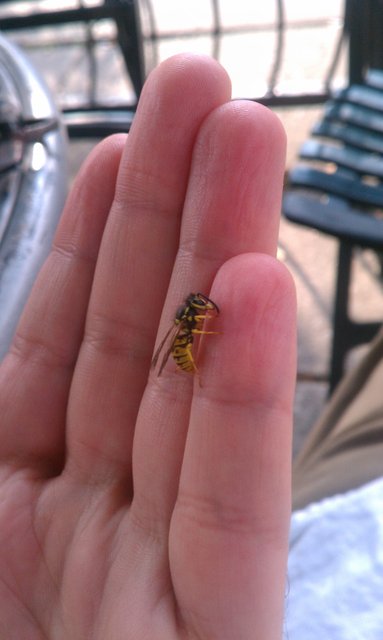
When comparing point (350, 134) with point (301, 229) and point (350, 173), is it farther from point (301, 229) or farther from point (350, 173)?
point (301, 229)

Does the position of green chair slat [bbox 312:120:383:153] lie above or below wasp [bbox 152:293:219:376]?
below

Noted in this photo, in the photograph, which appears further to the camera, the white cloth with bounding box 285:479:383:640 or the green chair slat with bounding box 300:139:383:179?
the green chair slat with bounding box 300:139:383:179

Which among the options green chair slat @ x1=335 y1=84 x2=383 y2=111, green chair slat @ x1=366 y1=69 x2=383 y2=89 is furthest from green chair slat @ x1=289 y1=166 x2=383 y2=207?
green chair slat @ x1=366 y1=69 x2=383 y2=89

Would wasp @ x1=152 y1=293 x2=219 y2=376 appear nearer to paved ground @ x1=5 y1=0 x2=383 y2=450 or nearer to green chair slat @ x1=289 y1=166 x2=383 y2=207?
green chair slat @ x1=289 y1=166 x2=383 y2=207

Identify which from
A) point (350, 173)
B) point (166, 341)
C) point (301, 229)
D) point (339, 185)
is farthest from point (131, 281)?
point (301, 229)

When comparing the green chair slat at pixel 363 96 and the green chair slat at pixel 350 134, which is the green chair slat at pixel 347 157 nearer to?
the green chair slat at pixel 350 134

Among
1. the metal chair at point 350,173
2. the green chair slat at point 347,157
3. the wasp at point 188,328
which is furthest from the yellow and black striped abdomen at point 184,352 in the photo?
the green chair slat at point 347,157

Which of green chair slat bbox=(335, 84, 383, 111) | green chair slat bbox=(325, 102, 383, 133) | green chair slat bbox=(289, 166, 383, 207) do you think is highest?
green chair slat bbox=(335, 84, 383, 111)
